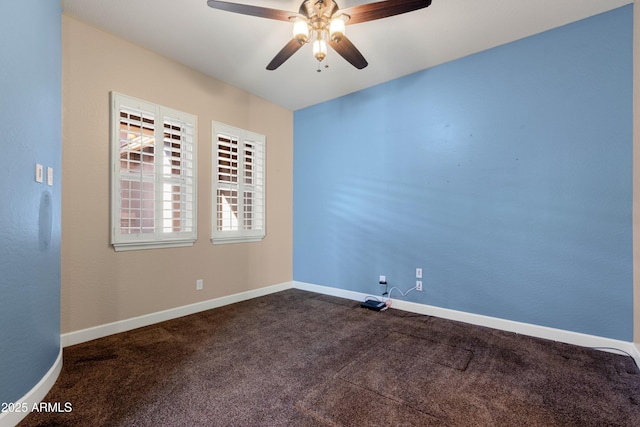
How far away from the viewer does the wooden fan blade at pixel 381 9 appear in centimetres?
180

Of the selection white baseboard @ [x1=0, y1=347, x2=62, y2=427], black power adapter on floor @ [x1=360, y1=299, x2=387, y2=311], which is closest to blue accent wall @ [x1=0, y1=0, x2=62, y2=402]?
white baseboard @ [x1=0, y1=347, x2=62, y2=427]

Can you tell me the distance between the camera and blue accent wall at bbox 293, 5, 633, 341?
241cm

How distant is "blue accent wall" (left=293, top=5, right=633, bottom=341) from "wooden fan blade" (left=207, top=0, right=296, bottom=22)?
1989 millimetres

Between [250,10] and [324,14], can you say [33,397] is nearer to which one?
[250,10]

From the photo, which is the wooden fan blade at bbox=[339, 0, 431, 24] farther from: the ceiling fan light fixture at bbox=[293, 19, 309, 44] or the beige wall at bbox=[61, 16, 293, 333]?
the beige wall at bbox=[61, 16, 293, 333]

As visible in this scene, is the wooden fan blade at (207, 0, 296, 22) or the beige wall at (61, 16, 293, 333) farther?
the beige wall at (61, 16, 293, 333)

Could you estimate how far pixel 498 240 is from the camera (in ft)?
9.50

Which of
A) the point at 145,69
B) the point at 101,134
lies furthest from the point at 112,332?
the point at 145,69

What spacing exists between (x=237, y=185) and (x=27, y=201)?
230 cm

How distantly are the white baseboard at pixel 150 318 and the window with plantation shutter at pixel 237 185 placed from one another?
2.46ft

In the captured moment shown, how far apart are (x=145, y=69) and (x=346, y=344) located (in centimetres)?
336

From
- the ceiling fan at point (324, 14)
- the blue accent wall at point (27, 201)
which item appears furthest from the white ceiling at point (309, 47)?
the blue accent wall at point (27, 201)

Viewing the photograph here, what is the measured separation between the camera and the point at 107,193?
268 cm

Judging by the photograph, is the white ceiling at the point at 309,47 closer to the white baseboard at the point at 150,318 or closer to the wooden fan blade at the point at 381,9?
the wooden fan blade at the point at 381,9
